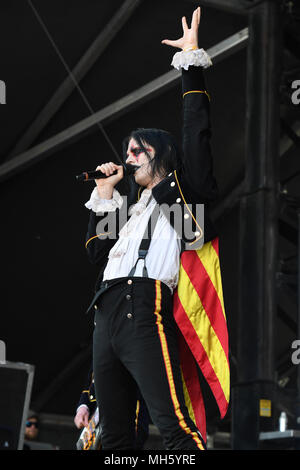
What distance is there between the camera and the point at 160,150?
2348mm

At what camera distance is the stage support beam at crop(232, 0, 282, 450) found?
231 inches

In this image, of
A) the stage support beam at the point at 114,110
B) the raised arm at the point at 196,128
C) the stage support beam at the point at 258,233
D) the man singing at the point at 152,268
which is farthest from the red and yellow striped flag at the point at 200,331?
the stage support beam at the point at 114,110

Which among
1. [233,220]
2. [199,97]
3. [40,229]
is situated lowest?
[199,97]

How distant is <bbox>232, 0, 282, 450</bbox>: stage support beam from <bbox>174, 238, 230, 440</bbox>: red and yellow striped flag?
3801 mm

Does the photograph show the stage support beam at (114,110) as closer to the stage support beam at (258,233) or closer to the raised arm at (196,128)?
the stage support beam at (258,233)

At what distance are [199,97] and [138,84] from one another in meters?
5.04

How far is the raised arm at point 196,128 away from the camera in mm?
2143

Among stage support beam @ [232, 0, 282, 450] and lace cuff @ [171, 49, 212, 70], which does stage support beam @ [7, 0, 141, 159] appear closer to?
stage support beam @ [232, 0, 282, 450]

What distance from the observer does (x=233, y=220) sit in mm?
9188

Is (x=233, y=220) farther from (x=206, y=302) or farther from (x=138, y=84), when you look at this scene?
(x=206, y=302)

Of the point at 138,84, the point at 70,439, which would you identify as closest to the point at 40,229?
the point at 138,84

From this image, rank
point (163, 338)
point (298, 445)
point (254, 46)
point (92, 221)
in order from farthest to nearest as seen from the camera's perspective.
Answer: point (254, 46), point (298, 445), point (92, 221), point (163, 338)

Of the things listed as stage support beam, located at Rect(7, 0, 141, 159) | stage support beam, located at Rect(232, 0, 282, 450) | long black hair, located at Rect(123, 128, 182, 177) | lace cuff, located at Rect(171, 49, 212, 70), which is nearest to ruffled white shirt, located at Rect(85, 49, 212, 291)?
lace cuff, located at Rect(171, 49, 212, 70)

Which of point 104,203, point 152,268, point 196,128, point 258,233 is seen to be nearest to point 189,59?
point 196,128
